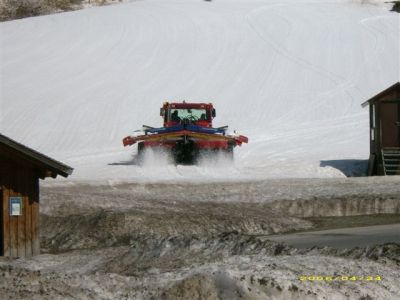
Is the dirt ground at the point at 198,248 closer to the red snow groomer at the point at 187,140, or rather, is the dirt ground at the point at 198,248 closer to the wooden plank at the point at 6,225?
the wooden plank at the point at 6,225

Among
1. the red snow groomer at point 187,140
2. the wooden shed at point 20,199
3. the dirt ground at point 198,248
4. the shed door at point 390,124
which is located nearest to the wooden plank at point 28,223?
the wooden shed at point 20,199

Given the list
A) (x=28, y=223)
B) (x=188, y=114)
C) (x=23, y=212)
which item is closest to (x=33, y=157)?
(x=23, y=212)

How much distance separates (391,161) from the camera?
2983 centimetres

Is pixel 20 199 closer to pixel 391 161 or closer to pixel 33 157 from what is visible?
pixel 33 157

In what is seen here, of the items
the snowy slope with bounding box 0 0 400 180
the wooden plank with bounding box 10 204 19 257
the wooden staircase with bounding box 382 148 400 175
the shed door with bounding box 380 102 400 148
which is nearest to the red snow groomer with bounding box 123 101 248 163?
the snowy slope with bounding box 0 0 400 180

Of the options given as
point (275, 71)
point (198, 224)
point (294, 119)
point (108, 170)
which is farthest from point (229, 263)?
point (275, 71)

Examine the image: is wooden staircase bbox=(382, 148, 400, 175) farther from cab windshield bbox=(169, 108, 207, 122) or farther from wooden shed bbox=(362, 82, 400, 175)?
cab windshield bbox=(169, 108, 207, 122)

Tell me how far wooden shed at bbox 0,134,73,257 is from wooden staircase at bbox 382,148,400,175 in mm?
15965

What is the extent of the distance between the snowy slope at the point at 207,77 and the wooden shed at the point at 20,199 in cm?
1159

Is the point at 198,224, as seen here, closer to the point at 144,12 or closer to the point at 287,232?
the point at 287,232

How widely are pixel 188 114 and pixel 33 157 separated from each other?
1713 centimetres

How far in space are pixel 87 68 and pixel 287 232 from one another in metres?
33.2

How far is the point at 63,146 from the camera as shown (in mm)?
38406

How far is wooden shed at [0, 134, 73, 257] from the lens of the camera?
15477 mm
